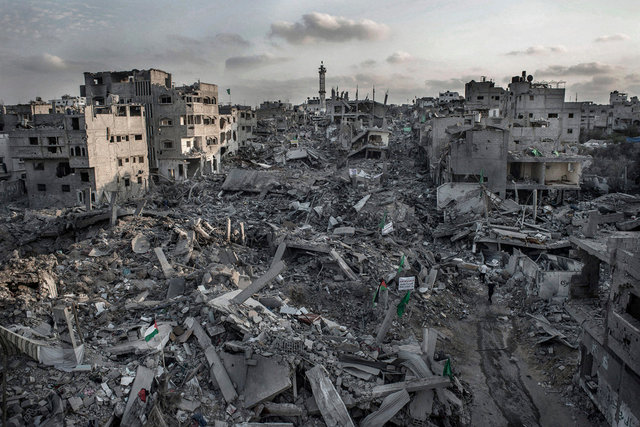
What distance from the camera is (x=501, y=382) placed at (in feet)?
38.4

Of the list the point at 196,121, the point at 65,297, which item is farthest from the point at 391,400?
the point at 196,121

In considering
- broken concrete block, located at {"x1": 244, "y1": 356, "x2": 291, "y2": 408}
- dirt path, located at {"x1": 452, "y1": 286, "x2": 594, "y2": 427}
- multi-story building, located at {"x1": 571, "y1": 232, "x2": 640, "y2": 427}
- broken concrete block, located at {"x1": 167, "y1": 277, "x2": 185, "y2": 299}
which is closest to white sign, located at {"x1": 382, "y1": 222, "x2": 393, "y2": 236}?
dirt path, located at {"x1": 452, "y1": 286, "x2": 594, "y2": 427}

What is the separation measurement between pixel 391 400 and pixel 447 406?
1.40 meters

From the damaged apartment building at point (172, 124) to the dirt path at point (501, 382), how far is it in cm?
2980

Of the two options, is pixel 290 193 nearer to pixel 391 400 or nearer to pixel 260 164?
pixel 260 164

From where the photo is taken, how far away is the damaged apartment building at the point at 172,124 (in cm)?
3875

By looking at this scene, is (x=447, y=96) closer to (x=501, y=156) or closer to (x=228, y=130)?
(x=228, y=130)

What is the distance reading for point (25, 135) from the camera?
3341cm

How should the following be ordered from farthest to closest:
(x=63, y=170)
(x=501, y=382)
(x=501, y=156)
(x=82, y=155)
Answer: (x=63, y=170) < (x=82, y=155) < (x=501, y=156) < (x=501, y=382)

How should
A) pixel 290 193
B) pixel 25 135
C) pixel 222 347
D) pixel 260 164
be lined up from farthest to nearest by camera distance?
pixel 260 164
pixel 25 135
pixel 290 193
pixel 222 347

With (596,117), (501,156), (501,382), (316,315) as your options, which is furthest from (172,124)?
(596,117)

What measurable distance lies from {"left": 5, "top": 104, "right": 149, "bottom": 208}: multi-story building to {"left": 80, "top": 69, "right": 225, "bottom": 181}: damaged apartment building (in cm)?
299

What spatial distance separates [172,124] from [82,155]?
313 inches

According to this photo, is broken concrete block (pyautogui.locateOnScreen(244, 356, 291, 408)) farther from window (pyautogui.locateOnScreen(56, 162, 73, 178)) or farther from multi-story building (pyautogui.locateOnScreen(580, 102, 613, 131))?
multi-story building (pyautogui.locateOnScreen(580, 102, 613, 131))
